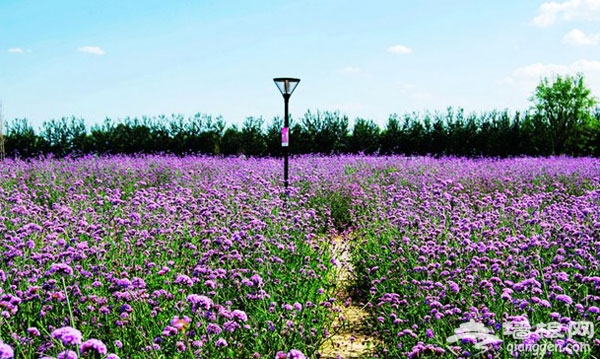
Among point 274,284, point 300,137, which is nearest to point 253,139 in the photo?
point 300,137

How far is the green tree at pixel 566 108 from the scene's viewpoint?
2933cm

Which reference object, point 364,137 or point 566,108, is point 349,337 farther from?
point 566,108

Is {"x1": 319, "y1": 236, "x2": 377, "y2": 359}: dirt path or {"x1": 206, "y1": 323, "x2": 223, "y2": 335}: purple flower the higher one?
{"x1": 206, "y1": 323, "x2": 223, "y2": 335}: purple flower

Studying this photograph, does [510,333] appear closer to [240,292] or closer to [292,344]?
[292,344]

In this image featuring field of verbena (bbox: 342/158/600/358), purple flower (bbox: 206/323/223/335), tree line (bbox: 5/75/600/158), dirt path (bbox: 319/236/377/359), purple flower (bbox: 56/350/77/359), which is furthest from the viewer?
tree line (bbox: 5/75/600/158)

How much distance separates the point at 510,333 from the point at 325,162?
1229 cm

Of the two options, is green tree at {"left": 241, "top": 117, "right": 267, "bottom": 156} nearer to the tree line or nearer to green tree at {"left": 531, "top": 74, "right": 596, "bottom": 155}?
the tree line

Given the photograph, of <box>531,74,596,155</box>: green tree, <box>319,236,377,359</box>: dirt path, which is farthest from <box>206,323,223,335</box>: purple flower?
<box>531,74,596,155</box>: green tree

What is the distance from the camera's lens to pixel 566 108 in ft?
105

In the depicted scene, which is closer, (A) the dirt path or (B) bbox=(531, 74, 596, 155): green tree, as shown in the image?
(A) the dirt path

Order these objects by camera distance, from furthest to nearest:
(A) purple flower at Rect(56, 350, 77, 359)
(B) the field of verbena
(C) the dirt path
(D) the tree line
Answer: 1. (D) the tree line
2. (C) the dirt path
3. (B) the field of verbena
4. (A) purple flower at Rect(56, 350, 77, 359)

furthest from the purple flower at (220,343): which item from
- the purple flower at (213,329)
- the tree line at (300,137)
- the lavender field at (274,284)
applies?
the tree line at (300,137)

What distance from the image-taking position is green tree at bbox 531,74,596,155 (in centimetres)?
2933

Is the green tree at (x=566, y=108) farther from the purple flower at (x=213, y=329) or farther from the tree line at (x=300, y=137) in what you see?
the purple flower at (x=213, y=329)
